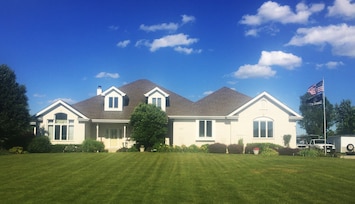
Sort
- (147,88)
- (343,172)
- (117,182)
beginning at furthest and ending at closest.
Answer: (147,88) < (343,172) < (117,182)

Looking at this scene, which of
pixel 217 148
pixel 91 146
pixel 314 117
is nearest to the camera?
pixel 217 148

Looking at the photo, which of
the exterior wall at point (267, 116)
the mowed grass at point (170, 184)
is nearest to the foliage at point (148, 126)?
the exterior wall at point (267, 116)

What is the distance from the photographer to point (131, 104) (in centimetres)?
4119

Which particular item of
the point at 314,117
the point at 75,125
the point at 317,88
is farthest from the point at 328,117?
the point at 75,125

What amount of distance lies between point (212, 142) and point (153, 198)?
86.1 ft

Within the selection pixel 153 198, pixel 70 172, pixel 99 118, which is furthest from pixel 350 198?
pixel 99 118

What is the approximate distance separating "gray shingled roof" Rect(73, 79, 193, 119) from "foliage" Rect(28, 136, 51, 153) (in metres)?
5.67

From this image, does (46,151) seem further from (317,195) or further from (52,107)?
(317,195)

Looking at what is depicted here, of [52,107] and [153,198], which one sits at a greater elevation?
[52,107]

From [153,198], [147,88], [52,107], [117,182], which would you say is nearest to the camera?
[153,198]

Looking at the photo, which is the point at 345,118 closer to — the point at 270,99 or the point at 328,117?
the point at 328,117

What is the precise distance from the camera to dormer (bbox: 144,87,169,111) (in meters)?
39.6

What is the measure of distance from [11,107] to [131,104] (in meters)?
12.0

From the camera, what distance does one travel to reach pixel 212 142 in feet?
125
